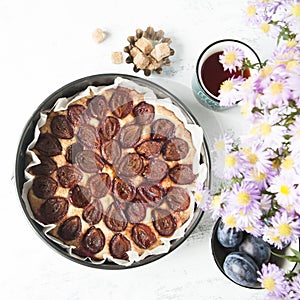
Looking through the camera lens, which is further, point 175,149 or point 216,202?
point 175,149

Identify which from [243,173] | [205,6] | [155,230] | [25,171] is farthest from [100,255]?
[205,6]

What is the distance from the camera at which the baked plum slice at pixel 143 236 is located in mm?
1456

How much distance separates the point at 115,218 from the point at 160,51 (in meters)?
0.42

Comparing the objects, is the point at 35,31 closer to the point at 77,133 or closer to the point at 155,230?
the point at 77,133

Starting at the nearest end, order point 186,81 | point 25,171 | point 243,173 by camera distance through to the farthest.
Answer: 1. point 243,173
2. point 25,171
3. point 186,81

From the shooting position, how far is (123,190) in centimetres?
146

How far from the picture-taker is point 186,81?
1.54 m

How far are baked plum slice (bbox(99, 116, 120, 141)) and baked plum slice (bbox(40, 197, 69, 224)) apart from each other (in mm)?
184

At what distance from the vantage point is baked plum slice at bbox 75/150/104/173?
1453mm

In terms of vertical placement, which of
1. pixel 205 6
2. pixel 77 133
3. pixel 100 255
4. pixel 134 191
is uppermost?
pixel 205 6

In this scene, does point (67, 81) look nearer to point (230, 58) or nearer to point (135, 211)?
point (135, 211)

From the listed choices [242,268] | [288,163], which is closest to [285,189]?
[288,163]

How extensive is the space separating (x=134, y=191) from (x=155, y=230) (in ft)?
0.36

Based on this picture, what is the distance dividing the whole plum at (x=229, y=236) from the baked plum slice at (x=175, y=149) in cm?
19
